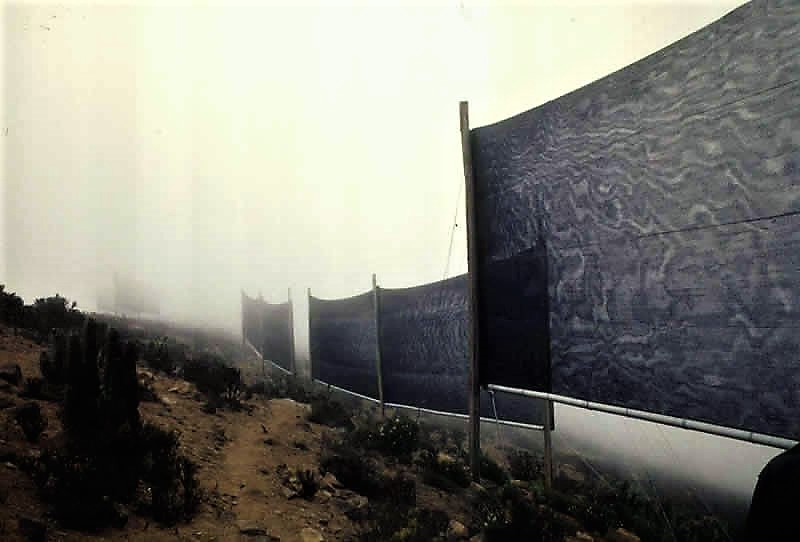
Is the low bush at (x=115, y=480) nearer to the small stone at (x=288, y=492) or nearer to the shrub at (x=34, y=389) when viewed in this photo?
the small stone at (x=288, y=492)

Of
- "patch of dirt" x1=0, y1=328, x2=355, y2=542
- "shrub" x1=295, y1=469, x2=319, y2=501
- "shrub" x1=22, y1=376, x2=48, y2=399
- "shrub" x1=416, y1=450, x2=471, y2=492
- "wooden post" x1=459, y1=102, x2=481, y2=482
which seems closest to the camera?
"patch of dirt" x1=0, y1=328, x2=355, y2=542

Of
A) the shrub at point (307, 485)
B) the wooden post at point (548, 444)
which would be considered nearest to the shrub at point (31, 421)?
the shrub at point (307, 485)

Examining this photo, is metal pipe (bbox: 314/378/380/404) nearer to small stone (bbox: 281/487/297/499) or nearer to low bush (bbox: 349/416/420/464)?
low bush (bbox: 349/416/420/464)

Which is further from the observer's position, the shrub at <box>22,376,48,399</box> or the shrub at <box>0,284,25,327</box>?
the shrub at <box>0,284,25,327</box>

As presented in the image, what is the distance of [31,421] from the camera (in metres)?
5.89

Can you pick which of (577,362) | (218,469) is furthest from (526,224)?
(218,469)

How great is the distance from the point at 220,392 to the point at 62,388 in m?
3.02

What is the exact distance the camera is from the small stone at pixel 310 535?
5.12 m

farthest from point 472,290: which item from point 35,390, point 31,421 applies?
point 35,390

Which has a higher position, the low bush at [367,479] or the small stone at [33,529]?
the small stone at [33,529]

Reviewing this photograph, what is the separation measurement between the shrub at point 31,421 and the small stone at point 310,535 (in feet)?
12.2

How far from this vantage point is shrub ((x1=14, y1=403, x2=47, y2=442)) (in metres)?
5.74

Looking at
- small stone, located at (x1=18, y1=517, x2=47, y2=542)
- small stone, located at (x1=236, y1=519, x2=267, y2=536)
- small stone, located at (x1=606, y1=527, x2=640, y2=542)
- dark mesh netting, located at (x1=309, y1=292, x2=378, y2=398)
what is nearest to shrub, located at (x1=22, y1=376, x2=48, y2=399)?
small stone, located at (x1=18, y1=517, x2=47, y2=542)

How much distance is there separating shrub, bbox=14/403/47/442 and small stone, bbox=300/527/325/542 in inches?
146
